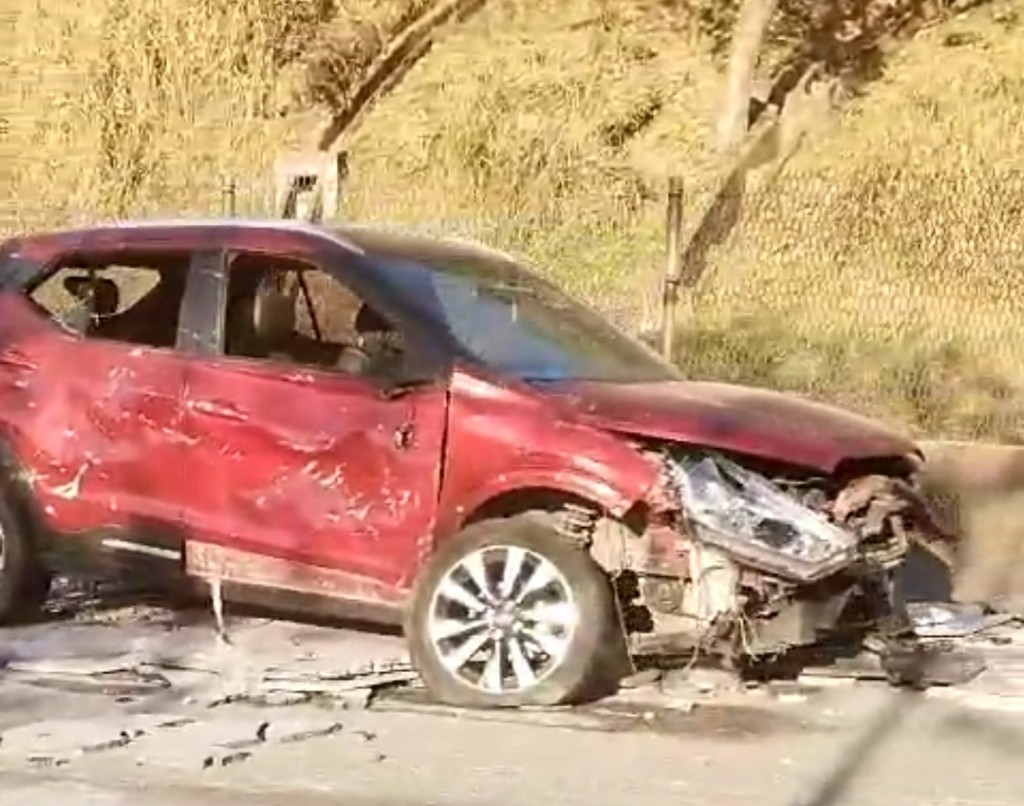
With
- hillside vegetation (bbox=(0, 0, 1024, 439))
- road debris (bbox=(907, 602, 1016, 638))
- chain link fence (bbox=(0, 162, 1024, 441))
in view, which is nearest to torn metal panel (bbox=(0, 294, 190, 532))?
road debris (bbox=(907, 602, 1016, 638))

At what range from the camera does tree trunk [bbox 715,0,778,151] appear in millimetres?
18797

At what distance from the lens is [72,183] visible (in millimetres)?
19938

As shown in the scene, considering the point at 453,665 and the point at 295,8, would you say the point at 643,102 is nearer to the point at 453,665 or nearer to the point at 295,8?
the point at 295,8

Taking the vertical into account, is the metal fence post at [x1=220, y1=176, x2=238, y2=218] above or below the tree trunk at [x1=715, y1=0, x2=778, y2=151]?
below

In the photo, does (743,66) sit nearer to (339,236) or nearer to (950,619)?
(950,619)

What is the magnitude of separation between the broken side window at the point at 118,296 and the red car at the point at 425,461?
0.01m

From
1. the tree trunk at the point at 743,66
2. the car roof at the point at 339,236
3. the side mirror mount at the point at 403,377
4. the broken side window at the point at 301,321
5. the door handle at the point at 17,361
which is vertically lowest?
the door handle at the point at 17,361

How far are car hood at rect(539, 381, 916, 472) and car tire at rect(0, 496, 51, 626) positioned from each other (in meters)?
2.51

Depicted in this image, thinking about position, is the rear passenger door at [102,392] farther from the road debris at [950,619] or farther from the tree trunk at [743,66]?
the tree trunk at [743,66]

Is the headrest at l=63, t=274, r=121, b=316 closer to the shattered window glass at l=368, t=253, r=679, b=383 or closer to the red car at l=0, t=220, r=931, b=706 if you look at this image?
the red car at l=0, t=220, r=931, b=706

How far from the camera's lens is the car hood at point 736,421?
7652 millimetres

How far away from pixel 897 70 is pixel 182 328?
12355mm

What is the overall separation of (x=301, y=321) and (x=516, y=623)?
1662 millimetres

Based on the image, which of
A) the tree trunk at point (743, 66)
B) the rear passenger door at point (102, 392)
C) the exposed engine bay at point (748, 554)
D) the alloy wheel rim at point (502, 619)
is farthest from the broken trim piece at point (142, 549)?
the tree trunk at point (743, 66)
